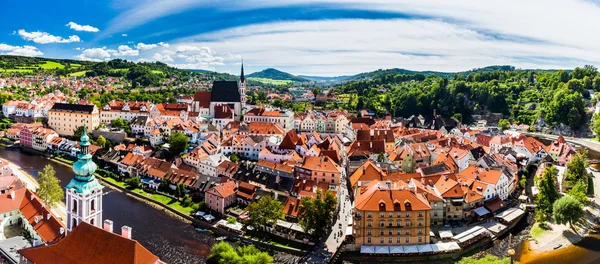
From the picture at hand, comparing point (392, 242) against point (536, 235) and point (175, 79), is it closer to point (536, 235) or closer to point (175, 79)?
point (536, 235)

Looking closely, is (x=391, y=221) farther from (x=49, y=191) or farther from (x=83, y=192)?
(x=49, y=191)

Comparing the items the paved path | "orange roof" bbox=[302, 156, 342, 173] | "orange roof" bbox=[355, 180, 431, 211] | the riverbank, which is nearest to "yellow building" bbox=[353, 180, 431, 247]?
"orange roof" bbox=[355, 180, 431, 211]

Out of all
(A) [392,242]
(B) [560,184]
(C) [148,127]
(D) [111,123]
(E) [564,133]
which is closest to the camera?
(A) [392,242]

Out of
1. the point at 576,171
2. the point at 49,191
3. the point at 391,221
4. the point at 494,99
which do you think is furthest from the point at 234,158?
the point at 494,99

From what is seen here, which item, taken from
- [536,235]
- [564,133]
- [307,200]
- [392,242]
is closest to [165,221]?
[307,200]

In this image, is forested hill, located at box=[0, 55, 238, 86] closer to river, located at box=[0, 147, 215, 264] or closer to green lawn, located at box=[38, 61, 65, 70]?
green lawn, located at box=[38, 61, 65, 70]

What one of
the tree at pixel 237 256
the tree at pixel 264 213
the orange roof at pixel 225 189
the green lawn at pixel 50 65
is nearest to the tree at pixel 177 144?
the orange roof at pixel 225 189
